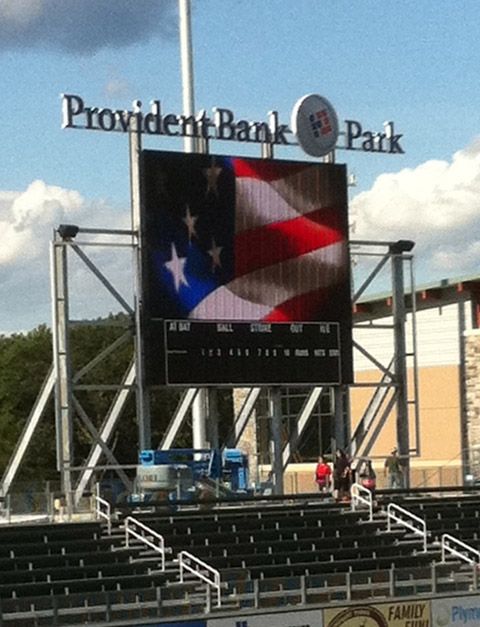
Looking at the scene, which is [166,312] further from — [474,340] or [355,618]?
[474,340]

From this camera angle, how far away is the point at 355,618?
86.2 feet

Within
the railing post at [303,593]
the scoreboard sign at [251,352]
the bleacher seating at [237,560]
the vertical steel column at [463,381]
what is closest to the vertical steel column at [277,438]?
the scoreboard sign at [251,352]

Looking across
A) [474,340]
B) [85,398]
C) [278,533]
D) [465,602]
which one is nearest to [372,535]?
[278,533]

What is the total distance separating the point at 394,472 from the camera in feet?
124

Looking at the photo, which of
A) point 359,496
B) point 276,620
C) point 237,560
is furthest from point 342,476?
point 276,620

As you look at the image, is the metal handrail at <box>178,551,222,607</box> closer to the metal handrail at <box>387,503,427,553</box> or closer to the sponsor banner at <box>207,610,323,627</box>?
the sponsor banner at <box>207,610,323,627</box>

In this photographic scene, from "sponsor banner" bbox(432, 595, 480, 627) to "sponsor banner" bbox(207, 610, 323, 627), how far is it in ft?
7.25

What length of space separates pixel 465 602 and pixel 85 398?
53.7 metres

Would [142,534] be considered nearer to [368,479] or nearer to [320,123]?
[368,479]

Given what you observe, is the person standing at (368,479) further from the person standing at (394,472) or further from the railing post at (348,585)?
the railing post at (348,585)

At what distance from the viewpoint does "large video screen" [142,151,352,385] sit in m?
35.1

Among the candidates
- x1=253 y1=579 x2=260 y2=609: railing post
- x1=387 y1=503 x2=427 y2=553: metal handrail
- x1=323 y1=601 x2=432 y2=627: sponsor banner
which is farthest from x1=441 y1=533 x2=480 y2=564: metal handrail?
x1=253 y1=579 x2=260 y2=609: railing post

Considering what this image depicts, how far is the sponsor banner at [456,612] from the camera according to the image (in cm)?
2712

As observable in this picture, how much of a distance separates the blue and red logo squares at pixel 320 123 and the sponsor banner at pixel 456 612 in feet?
44.7
